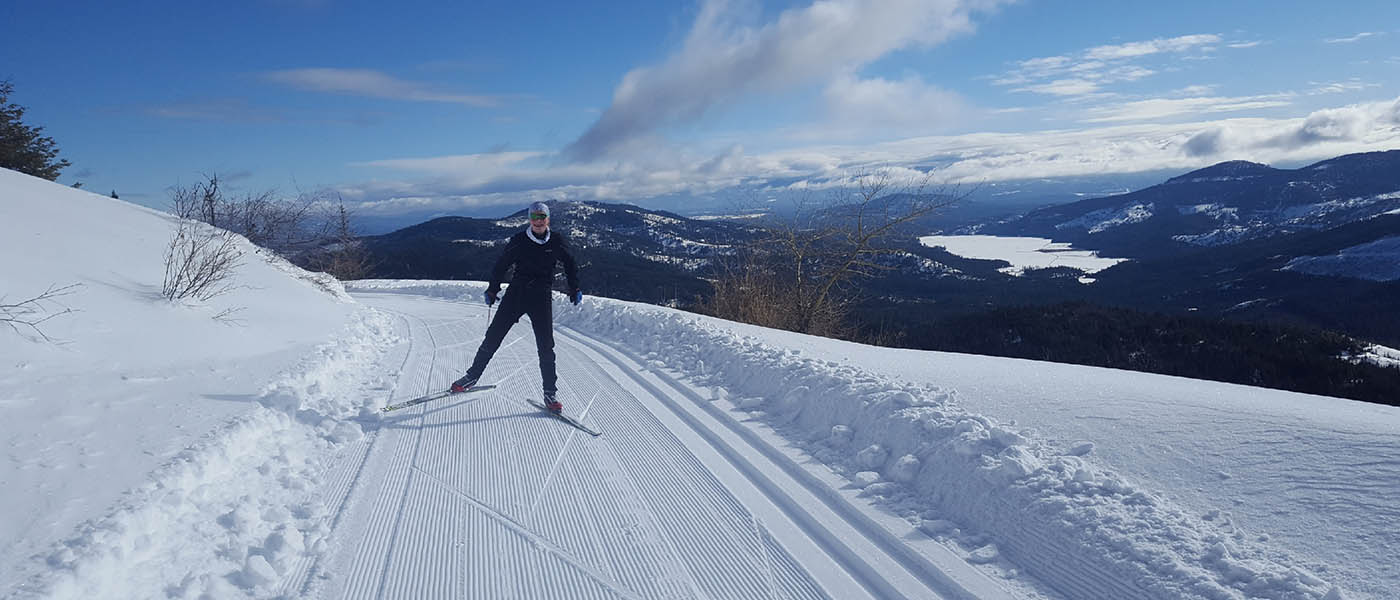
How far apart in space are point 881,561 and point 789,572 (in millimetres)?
538

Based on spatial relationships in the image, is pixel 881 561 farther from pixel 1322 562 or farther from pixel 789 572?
pixel 1322 562

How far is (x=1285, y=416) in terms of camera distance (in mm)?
4645

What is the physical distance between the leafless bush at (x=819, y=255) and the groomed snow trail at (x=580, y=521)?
10887 millimetres

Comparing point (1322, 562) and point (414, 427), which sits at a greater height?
point (1322, 562)

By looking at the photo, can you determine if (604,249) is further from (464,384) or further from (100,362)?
(100,362)

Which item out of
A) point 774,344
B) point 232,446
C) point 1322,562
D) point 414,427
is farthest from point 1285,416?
point 232,446

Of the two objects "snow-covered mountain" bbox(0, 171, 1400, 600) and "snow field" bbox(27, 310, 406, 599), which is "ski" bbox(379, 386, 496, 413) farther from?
"snow field" bbox(27, 310, 406, 599)

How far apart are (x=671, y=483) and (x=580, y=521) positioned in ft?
2.77

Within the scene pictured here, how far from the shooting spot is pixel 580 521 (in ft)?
13.4

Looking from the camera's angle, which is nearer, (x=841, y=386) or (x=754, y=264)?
(x=841, y=386)

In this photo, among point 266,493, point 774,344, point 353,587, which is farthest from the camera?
point 774,344

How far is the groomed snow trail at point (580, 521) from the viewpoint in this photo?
337cm

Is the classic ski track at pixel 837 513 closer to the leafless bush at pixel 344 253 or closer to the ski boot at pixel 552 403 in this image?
the ski boot at pixel 552 403

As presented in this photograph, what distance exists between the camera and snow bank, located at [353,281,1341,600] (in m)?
3.12
